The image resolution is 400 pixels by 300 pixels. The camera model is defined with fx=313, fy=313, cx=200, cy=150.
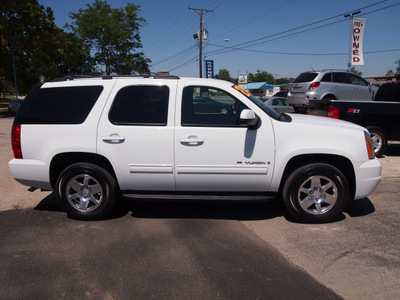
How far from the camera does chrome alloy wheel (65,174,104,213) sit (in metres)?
4.18

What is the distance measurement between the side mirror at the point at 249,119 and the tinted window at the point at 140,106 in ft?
3.20

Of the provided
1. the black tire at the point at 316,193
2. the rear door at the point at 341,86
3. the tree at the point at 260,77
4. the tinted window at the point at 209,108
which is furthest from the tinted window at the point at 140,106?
the tree at the point at 260,77

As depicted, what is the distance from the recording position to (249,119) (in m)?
3.88

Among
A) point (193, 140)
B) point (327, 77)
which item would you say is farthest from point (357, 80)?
point (193, 140)

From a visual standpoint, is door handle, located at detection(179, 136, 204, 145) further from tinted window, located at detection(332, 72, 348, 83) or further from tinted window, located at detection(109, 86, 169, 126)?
tinted window, located at detection(332, 72, 348, 83)

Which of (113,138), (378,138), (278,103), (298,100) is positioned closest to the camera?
(113,138)

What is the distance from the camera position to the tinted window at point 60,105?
4.11 metres

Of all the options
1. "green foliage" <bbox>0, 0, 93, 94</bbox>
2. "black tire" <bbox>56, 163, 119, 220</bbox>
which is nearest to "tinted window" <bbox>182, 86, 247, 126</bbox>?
"black tire" <bbox>56, 163, 119, 220</bbox>

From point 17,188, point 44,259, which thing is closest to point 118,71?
point 17,188

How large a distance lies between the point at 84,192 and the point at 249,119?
2.39 m

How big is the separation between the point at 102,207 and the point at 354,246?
3141 millimetres

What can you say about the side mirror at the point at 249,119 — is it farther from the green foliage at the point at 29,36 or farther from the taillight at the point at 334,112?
the green foliage at the point at 29,36

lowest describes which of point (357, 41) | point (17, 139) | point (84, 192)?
point (84, 192)

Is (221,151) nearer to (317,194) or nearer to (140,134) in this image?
(140,134)
